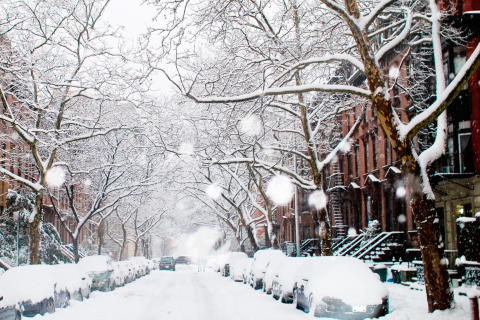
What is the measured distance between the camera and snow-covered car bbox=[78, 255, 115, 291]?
867 inches

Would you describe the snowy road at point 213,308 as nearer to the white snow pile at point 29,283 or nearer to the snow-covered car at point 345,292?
the snow-covered car at point 345,292

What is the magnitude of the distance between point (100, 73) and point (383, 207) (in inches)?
707

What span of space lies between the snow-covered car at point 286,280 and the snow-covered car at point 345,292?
100 inches

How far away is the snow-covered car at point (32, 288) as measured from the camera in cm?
1262

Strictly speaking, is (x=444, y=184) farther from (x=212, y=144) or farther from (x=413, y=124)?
(x=413, y=124)

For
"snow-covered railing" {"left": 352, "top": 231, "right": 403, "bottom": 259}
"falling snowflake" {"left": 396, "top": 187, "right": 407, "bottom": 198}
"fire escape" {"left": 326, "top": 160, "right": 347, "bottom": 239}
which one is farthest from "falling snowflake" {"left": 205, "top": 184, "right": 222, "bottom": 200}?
"falling snowflake" {"left": 396, "top": 187, "right": 407, "bottom": 198}

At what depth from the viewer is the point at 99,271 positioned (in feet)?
72.8

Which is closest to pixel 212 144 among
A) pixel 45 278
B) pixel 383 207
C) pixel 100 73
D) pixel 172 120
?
pixel 172 120

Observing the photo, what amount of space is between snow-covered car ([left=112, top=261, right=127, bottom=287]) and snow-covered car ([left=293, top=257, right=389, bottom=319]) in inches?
589

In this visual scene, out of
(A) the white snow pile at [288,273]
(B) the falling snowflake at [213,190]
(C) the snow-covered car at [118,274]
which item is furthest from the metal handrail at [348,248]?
(A) the white snow pile at [288,273]

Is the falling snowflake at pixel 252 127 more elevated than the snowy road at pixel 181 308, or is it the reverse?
the falling snowflake at pixel 252 127

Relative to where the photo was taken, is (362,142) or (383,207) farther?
(362,142)

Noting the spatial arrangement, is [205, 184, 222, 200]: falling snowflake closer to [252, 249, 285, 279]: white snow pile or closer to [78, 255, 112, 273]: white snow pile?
[78, 255, 112, 273]: white snow pile

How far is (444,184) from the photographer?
2261 centimetres
